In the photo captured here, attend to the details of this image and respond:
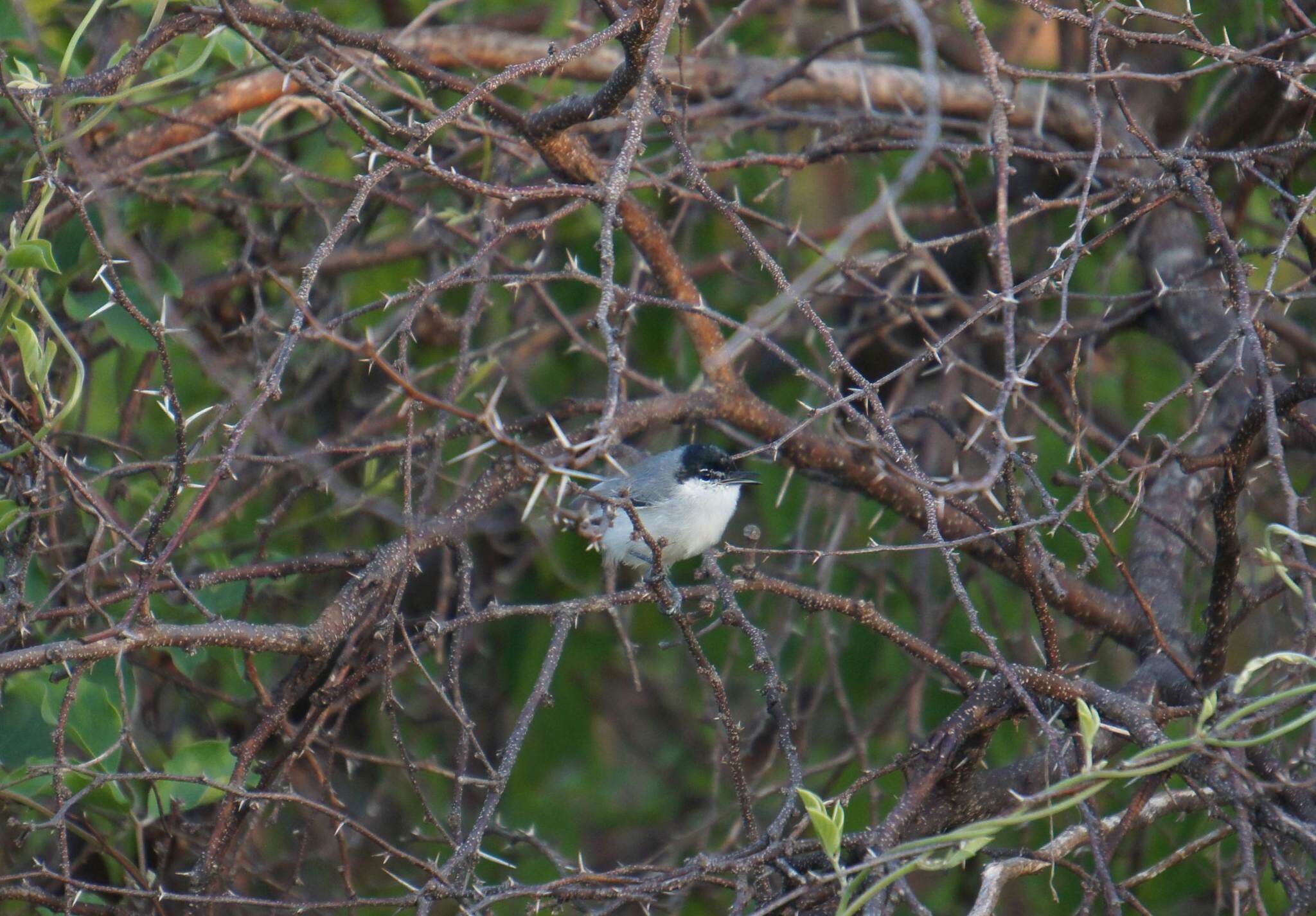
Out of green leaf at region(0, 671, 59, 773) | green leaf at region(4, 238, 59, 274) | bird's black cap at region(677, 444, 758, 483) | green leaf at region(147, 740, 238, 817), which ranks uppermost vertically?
green leaf at region(4, 238, 59, 274)

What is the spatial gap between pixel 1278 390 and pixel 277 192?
3.52m

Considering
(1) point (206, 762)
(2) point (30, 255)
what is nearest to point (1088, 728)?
(1) point (206, 762)

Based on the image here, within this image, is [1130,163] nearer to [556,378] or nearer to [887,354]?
[887,354]

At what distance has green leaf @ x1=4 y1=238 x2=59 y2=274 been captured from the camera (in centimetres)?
244

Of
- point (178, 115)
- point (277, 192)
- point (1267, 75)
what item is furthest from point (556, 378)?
point (1267, 75)

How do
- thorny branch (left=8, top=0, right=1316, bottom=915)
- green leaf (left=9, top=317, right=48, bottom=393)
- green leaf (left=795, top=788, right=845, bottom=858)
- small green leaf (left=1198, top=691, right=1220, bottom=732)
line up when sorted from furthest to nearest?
1. green leaf (left=9, top=317, right=48, bottom=393)
2. thorny branch (left=8, top=0, right=1316, bottom=915)
3. green leaf (left=795, top=788, right=845, bottom=858)
4. small green leaf (left=1198, top=691, right=1220, bottom=732)

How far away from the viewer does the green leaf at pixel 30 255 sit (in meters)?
2.44

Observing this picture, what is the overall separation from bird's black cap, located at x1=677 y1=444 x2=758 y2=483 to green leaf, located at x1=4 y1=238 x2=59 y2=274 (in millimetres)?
2669

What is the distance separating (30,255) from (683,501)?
2841 millimetres

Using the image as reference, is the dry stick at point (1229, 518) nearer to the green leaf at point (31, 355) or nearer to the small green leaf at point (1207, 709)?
the small green leaf at point (1207, 709)

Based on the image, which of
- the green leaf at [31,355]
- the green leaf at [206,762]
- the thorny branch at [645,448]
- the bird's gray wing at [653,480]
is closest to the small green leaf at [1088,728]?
the thorny branch at [645,448]

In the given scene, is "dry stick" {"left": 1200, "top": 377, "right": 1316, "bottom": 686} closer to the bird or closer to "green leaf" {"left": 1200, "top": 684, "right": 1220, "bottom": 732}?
"green leaf" {"left": 1200, "top": 684, "right": 1220, "bottom": 732}

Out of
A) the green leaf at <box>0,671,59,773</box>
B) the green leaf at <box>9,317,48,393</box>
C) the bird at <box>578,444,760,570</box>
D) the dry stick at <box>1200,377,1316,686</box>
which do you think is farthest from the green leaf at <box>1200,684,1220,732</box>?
the bird at <box>578,444,760,570</box>

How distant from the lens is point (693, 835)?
373 centimetres
